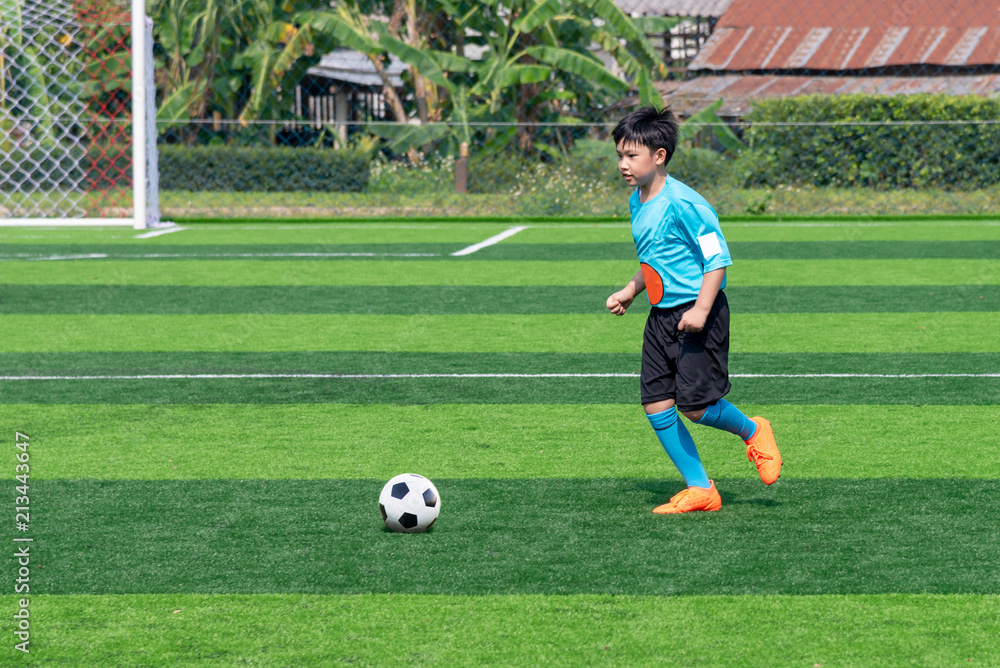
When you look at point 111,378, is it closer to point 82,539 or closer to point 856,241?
point 82,539

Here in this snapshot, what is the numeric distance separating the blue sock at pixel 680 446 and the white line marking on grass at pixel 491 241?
9917 mm

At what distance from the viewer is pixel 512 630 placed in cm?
337

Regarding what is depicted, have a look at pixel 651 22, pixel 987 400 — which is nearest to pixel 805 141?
pixel 651 22

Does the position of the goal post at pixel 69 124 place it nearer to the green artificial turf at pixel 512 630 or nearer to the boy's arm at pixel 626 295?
the boy's arm at pixel 626 295

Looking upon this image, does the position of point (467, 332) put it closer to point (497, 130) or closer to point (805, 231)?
point (805, 231)

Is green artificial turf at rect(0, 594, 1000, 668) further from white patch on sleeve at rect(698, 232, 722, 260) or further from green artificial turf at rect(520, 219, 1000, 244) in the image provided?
green artificial turf at rect(520, 219, 1000, 244)

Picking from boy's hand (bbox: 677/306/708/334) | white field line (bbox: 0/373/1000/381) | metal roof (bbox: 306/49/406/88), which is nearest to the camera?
boy's hand (bbox: 677/306/708/334)

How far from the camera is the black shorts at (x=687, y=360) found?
4.36 m

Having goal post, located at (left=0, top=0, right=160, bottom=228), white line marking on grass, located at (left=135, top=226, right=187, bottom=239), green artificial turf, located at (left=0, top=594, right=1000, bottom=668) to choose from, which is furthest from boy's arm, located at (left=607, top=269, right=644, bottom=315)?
goal post, located at (left=0, top=0, right=160, bottom=228)

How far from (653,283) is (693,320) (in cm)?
29

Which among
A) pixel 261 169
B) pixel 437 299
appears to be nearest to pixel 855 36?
pixel 261 169

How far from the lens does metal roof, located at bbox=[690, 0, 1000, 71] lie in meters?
26.2

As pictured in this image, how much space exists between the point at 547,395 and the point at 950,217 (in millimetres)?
→ 13527

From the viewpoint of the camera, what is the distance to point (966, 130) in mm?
19016
